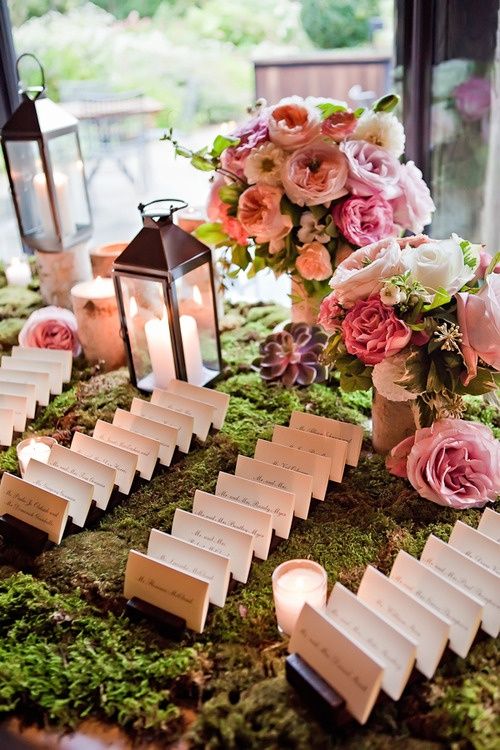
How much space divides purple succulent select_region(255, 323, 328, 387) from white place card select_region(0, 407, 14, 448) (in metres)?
0.51

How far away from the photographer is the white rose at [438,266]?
1104 mm

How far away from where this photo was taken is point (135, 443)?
1.34m

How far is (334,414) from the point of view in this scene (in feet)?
4.83

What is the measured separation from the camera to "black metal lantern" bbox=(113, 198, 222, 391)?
1.43m

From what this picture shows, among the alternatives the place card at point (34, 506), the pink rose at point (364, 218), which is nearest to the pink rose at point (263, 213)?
the pink rose at point (364, 218)

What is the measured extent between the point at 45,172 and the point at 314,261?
2.61ft

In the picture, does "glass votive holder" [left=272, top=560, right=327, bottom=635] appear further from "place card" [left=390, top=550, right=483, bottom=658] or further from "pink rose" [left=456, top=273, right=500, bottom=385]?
"pink rose" [left=456, top=273, right=500, bottom=385]

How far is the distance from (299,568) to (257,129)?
828mm

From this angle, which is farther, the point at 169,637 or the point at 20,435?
the point at 20,435

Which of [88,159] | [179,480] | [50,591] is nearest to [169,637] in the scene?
[50,591]

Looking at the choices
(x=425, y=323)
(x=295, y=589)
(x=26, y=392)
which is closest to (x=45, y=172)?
(x=26, y=392)

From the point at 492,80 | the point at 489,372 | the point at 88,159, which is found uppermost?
the point at 492,80

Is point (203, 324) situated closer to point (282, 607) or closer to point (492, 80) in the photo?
point (282, 607)

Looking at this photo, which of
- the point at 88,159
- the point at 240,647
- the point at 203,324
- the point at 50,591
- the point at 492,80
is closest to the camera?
the point at 240,647
